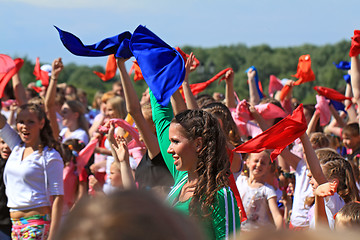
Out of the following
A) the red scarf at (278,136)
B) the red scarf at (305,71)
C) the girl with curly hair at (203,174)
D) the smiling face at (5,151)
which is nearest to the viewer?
the girl with curly hair at (203,174)

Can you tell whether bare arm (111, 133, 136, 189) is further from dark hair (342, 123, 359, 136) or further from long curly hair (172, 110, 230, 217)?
dark hair (342, 123, 359, 136)

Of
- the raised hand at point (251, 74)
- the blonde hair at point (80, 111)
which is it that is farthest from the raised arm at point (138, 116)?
the raised hand at point (251, 74)

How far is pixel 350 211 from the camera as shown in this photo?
130 inches

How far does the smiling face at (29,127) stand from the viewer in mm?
4758

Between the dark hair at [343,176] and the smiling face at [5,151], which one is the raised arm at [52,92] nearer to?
the smiling face at [5,151]

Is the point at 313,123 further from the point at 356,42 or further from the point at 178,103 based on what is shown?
the point at 178,103

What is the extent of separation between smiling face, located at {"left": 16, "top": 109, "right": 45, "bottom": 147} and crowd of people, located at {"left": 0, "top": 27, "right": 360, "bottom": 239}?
0.01m

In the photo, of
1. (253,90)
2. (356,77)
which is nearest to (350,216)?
(356,77)

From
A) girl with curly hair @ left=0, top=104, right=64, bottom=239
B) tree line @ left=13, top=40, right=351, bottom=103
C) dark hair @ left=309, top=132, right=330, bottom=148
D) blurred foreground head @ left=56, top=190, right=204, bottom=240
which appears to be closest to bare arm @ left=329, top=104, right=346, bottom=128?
dark hair @ left=309, top=132, right=330, bottom=148

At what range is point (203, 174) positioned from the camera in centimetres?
288

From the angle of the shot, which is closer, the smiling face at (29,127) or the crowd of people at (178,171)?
the crowd of people at (178,171)

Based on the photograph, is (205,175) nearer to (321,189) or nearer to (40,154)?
(321,189)

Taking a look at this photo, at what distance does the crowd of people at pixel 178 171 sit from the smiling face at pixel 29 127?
1cm

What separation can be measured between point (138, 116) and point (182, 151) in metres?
0.79
